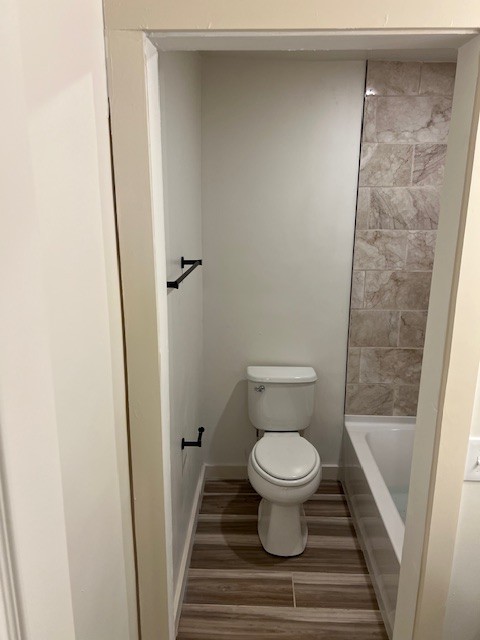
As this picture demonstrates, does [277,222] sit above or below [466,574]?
above

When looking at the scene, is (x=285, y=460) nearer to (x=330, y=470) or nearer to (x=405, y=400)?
(x=330, y=470)

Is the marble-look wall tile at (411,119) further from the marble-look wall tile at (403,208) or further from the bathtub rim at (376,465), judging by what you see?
the bathtub rim at (376,465)

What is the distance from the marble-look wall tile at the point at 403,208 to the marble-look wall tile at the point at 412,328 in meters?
0.48

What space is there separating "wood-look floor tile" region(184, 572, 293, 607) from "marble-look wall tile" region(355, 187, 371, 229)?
1792mm

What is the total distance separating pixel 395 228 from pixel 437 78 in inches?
29.4

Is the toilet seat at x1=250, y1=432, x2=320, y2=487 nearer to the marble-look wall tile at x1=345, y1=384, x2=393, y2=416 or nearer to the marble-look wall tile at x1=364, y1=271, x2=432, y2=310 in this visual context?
the marble-look wall tile at x1=345, y1=384, x2=393, y2=416

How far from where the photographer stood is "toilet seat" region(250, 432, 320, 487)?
7.59ft

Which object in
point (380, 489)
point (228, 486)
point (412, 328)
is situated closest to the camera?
point (380, 489)

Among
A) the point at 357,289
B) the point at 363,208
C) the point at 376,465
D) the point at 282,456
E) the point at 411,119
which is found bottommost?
the point at 376,465

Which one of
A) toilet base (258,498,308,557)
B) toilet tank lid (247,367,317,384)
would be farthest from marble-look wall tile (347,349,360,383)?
toilet base (258,498,308,557)

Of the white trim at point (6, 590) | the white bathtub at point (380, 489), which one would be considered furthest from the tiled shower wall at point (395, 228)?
the white trim at point (6, 590)

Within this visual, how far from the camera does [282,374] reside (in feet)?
9.09

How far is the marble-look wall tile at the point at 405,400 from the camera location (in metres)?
2.89

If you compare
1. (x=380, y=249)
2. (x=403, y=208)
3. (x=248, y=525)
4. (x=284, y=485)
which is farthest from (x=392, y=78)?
(x=248, y=525)
